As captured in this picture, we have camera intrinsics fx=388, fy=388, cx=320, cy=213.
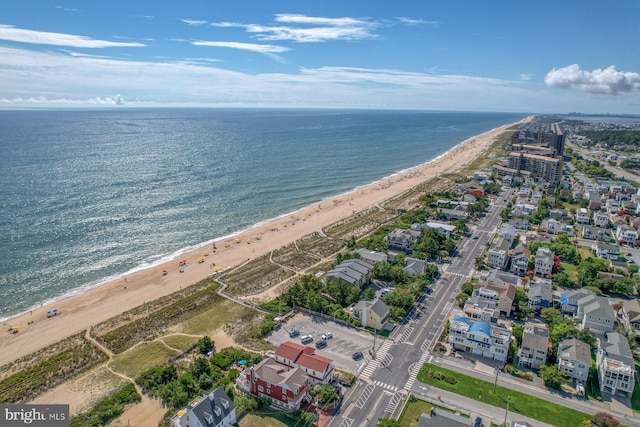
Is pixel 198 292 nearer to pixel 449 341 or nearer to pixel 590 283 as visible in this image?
pixel 449 341

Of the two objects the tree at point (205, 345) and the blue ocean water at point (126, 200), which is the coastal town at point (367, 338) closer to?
the tree at point (205, 345)

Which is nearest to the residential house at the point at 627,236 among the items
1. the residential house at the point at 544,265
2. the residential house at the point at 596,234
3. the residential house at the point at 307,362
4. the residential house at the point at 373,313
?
the residential house at the point at 596,234

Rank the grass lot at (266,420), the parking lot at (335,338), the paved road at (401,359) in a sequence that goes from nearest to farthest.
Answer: the grass lot at (266,420) → the paved road at (401,359) → the parking lot at (335,338)

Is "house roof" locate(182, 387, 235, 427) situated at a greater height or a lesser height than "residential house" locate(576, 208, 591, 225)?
lesser

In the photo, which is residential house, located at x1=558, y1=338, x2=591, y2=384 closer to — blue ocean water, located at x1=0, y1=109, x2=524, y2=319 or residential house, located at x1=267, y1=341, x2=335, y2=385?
residential house, located at x1=267, y1=341, x2=335, y2=385

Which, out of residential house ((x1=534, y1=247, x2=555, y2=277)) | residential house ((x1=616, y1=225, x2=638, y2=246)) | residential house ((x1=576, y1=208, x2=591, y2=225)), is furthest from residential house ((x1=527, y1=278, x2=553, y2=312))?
residential house ((x1=576, y1=208, x2=591, y2=225))

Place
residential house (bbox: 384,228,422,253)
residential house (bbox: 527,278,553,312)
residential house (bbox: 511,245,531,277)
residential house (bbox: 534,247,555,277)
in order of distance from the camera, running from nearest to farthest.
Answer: residential house (bbox: 527,278,553,312), residential house (bbox: 534,247,555,277), residential house (bbox: 511,245,531,277), residential house (bbox: 384,228,422,253)
